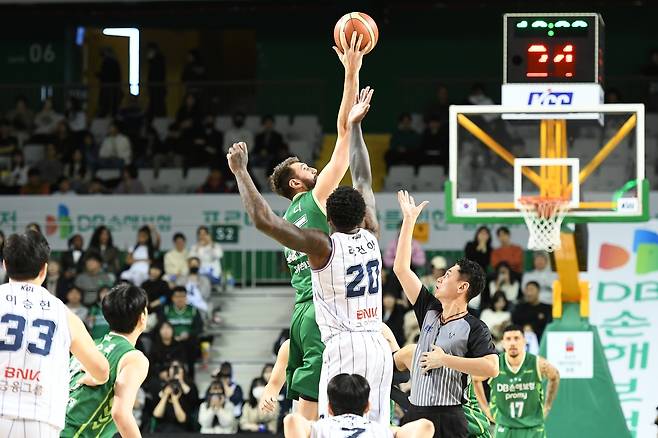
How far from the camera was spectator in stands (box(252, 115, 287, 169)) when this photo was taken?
20047 mm

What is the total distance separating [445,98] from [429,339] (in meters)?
12.6

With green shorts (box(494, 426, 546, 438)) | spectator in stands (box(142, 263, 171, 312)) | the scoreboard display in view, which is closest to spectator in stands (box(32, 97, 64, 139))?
spectator in stands (box(142, 263, 171, 312))

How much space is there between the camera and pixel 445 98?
20516 mm

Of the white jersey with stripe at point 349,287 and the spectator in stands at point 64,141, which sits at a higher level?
the spectator in stands at point 64,141

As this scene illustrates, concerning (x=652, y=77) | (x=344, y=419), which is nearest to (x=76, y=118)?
(x=652, y=77)

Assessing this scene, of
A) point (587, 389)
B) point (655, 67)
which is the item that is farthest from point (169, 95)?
point (587, 389)

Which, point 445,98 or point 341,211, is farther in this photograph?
point 445,98

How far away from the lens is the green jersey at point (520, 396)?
498 inches

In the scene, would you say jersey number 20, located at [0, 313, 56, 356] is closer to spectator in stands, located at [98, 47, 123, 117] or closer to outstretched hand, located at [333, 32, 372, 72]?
outstretched hand, located at [333, 32, 372, 72]

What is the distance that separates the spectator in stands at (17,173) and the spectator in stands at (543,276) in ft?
25.7

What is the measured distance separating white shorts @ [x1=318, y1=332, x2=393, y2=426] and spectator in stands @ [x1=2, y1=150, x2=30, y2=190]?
46.0ft

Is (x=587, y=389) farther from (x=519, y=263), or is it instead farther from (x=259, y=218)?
(x=259, y=218)

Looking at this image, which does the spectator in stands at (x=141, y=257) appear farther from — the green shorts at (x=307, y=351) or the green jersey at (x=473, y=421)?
the green shorts at (x=307, y=351)

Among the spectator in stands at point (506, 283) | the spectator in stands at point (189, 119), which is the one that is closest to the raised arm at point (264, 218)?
the spectator in stands at point (506, 283)
